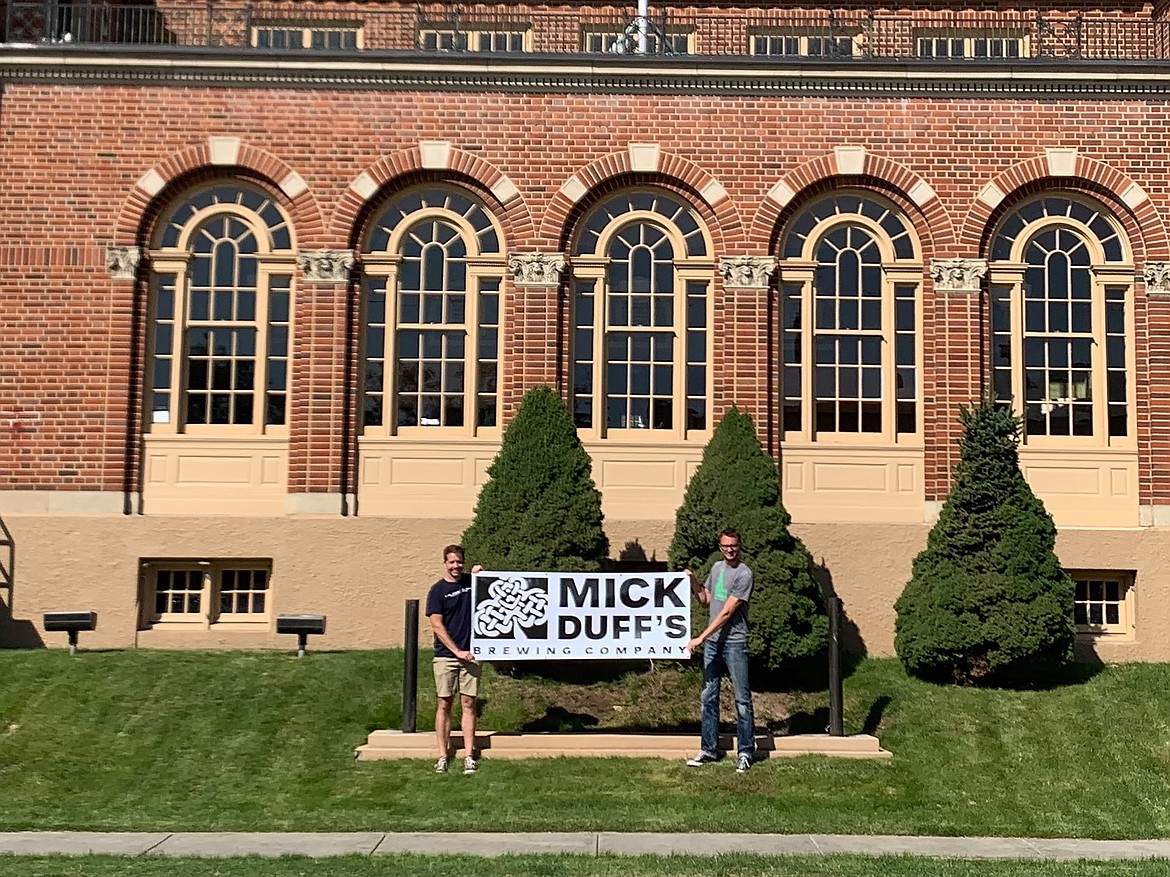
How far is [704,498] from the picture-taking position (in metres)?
13.9

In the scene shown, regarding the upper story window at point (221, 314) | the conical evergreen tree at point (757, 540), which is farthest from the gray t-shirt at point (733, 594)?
the upper story window at point (221, 314)

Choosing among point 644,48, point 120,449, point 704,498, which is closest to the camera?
point 704,498

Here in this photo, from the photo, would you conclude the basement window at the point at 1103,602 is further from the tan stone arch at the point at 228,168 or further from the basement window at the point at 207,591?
the tan stone arch at the point at 228,168

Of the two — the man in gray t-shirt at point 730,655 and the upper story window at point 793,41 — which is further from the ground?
the upper story window at point 793,41

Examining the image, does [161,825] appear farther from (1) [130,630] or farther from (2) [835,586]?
(2) [835,586]

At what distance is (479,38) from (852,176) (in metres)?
6.11

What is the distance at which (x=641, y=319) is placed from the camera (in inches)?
620

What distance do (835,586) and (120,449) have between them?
368 inches

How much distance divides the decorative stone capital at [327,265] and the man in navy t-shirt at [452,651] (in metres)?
5.92

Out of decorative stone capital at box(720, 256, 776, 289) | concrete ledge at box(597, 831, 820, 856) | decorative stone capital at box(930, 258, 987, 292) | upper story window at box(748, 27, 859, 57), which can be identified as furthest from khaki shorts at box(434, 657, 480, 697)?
upper story window at box(748, 27, 859, 57)

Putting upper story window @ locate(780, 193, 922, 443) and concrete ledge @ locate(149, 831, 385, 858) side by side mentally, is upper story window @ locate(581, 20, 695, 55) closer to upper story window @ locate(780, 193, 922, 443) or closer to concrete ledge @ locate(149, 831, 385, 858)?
upper story window @ locate(780, 193, 922, 443)

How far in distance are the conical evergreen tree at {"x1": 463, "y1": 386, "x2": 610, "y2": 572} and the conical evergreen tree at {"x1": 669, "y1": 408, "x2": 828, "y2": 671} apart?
1.13 metres

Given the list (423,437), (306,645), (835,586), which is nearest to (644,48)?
(423,437)

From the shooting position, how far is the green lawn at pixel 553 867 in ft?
24.5
